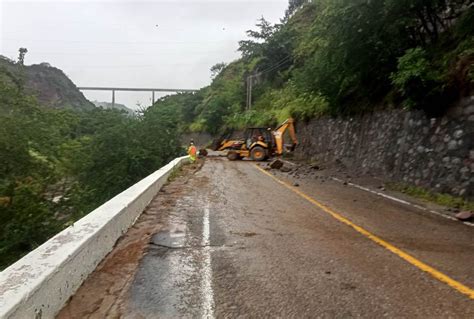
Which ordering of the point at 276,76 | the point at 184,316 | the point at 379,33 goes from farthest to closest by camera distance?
the point at 276,76, the point at 379,33, the point at 184,316

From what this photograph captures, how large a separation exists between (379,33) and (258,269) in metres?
12.5

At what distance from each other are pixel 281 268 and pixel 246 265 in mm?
464

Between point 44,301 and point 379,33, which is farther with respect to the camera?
point 379,33

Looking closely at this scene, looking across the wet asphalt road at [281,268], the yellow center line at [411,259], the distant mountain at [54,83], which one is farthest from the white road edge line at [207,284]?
the distant mountain at [54,83]

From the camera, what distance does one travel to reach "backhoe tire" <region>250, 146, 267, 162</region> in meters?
29.7

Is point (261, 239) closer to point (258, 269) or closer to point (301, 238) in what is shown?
point (301, 238)

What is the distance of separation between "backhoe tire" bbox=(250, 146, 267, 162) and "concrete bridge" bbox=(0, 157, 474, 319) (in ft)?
63.1

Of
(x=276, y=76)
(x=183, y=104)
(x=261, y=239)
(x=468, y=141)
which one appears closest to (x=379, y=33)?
(x=468, y=141)

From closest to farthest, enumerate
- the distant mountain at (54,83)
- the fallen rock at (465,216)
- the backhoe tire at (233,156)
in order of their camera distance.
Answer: the fallen rock at (465,216)
the backhoe tire at (233,156)
the distant mountain at (54,83)

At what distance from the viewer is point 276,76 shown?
56000 mm

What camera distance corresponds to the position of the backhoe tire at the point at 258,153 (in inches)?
1170

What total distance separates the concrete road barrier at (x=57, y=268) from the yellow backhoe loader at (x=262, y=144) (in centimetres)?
2277

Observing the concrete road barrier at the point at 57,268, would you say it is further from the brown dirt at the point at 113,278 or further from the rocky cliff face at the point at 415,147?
the rocky cliff face at the point at 415,147

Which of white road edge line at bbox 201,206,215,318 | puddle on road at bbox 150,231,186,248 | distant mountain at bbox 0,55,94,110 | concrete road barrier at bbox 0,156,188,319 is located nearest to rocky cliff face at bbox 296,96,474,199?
white road edge line at bbox 201,206,215,318
